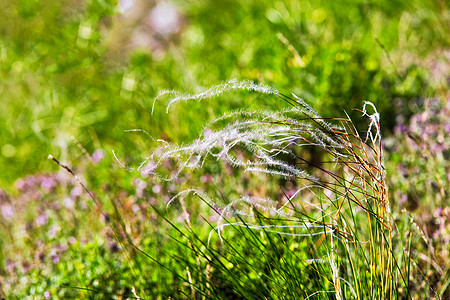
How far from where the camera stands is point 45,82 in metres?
4.05

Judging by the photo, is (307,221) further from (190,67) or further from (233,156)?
(190,67)

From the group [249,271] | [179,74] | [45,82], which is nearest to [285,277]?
[249,271]

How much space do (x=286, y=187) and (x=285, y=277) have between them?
4.06 ft

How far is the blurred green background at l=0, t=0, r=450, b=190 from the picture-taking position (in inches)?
109

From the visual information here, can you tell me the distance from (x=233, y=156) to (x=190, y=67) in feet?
9.00

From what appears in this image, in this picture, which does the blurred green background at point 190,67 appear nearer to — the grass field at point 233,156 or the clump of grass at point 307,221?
the grass field at point 233,156

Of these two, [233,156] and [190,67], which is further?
[190,67]

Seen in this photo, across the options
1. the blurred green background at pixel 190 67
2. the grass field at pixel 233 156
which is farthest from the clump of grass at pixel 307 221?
the blurred green background at pixel 190 67

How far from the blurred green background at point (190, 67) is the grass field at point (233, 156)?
2 cm

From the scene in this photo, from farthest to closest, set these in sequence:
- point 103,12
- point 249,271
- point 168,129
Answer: point 103,12, point 168,129, point 249,271

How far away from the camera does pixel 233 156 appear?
4.24ft

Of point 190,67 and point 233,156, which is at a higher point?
point 233,156

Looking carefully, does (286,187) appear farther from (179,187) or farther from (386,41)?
(386,41)

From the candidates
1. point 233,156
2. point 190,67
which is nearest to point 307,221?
point 233,156
